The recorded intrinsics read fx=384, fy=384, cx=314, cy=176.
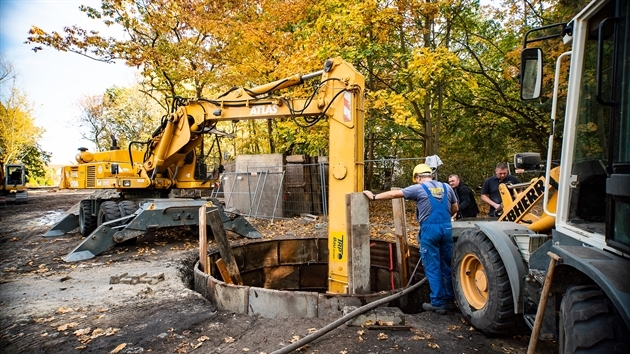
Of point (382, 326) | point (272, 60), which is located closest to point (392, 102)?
point (272, 60)

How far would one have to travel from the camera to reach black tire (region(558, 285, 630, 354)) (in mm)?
1930

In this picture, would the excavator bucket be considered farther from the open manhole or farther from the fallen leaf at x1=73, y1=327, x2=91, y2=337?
the fallen leaf at x1=73, y1=327, x2=91, y2=337

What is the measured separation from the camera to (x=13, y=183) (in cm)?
2102

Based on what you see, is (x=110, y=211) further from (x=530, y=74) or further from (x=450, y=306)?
(x=530, y=74)

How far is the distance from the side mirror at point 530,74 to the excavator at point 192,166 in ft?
7.67

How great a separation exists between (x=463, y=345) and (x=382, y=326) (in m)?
0.78

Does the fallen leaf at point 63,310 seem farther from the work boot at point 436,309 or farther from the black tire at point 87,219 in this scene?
the black tire at point 87,219

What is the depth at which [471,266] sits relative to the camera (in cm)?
428

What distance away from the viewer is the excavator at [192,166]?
203 inches

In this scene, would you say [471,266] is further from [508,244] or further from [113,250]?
[113,250]

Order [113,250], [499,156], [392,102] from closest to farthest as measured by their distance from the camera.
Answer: [113,250] < [392,102] < [499,156]

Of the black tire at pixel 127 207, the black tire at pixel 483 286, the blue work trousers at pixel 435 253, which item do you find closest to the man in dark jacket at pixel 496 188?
the blue work trousers at pixel 435 253

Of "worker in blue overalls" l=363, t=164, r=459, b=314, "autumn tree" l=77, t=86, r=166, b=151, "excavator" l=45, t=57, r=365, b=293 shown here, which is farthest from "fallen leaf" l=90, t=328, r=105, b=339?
"autumn tree" l=77, t=86, r=166, b=151

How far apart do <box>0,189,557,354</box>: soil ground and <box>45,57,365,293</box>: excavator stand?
1.27 m
